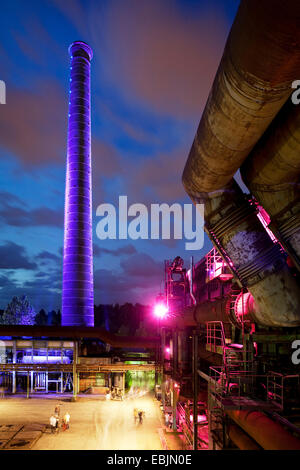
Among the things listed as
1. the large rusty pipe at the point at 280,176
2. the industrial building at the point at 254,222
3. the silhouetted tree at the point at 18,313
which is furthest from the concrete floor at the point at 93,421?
the silhouetted tree at the point at 18,313

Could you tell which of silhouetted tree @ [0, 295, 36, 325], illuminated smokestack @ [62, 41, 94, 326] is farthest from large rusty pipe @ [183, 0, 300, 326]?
silhouetted tree @ [0, 295, 36, 325]

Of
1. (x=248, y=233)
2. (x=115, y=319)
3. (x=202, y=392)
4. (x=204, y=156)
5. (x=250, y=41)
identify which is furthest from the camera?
(x=115, y=319)

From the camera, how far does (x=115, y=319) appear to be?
113125mm

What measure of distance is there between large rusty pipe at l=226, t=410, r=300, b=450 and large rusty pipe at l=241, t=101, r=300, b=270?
3.14 meters

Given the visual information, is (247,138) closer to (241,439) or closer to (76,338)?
(241,439)

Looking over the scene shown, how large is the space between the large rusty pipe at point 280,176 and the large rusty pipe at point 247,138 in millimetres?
445

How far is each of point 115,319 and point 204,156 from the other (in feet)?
363

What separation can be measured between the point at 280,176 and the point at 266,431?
4803 millimetres

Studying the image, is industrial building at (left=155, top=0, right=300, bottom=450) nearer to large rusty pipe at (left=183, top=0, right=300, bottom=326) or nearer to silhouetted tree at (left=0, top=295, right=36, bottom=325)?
large rusty pipe at (left=183, top=0, right=300, bottom=326)

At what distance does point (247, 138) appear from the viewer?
20.9 feet

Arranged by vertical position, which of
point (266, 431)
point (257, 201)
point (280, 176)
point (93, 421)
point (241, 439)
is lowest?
point (93, 421)

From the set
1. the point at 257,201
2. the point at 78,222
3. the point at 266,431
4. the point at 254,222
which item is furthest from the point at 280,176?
the point at 78,222
